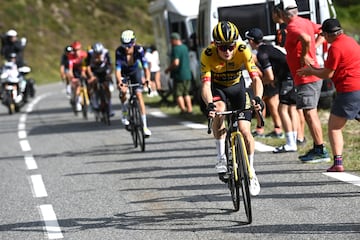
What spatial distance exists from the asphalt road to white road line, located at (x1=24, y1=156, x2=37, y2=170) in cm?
2

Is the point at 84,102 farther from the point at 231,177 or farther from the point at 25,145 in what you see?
the point at 231,177

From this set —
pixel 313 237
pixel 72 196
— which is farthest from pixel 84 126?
pixel 313 237

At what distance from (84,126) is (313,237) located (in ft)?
41.3

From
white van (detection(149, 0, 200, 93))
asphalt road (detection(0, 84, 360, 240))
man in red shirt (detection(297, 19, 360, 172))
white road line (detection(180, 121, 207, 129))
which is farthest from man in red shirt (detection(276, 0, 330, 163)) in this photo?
white van (detection(149, 0, 200, 93))

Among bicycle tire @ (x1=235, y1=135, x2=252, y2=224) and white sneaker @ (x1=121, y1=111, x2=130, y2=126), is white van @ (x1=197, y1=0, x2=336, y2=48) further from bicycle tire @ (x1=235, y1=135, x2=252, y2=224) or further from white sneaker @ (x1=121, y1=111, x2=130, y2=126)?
bicycle tire @ (x1=235, y1=135, x2=252, y2=224)

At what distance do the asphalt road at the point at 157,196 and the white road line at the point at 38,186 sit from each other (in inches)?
0.6

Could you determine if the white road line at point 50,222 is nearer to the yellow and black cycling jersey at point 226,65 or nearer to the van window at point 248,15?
the yellow and black cycling jersey at point 226,65

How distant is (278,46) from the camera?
13.7 m

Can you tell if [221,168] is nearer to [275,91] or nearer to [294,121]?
[294,121]

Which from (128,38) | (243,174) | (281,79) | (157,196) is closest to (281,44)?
(281,79)

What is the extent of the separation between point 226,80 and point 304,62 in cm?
236

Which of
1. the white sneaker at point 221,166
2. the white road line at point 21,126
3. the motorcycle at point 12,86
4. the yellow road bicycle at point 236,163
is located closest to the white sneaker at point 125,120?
the white road line at point 21,126

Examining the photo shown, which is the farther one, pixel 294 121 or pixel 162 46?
pixel 162 46

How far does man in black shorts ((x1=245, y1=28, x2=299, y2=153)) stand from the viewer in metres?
11.9
